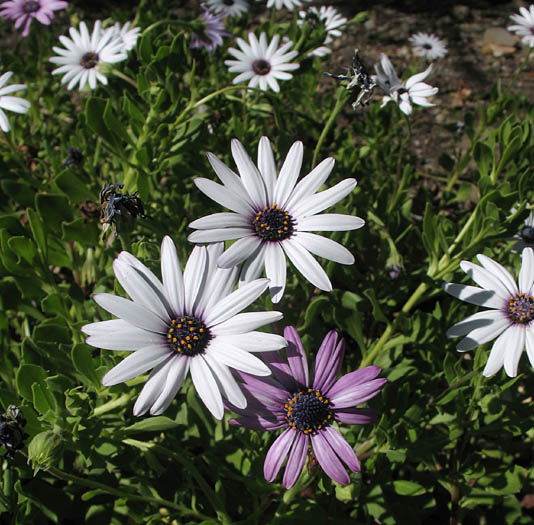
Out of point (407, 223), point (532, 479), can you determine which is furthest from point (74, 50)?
point (532, 479)

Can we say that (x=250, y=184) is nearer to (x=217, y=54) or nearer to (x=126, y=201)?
(x=126, y=201)

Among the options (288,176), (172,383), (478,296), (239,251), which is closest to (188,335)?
(172,383)

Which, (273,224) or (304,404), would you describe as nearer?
(304,404)

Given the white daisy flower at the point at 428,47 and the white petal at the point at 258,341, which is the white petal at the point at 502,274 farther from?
the white daisy flower at the point at 428,47

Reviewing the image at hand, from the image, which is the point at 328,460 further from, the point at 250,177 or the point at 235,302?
the point at 250,177

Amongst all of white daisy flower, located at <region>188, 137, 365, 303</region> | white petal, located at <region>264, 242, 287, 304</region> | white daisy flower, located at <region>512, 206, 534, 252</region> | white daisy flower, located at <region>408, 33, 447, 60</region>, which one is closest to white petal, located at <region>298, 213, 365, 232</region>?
white daisy flower, located at <region>188, 137, 365, 303</region>

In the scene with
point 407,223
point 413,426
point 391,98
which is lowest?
point 413,426
